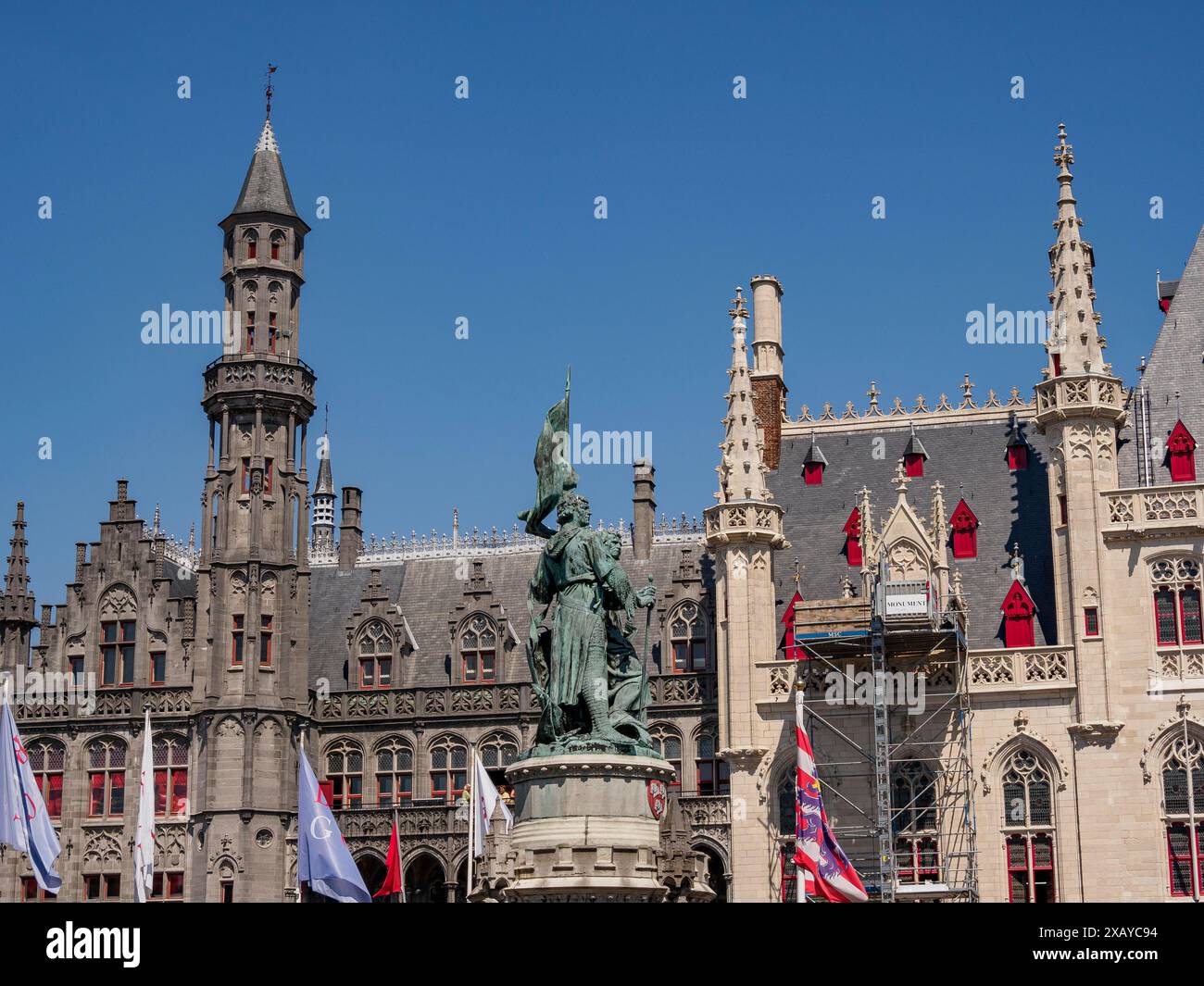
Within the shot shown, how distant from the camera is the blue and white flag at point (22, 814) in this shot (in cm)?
4278

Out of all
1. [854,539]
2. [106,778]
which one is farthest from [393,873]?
[854,539]

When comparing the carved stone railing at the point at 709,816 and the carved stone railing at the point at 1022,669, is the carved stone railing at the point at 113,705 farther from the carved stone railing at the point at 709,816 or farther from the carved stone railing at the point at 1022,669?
the carved stone railing at the point at 1022,669

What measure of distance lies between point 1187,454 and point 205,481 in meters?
27.6

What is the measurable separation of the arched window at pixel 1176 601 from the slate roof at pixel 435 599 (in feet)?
43.1

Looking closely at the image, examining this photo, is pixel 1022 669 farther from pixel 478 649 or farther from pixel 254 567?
pixel 254 567

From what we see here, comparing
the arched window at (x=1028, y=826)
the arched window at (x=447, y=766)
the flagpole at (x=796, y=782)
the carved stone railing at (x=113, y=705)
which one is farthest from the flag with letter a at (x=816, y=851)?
the carved stone railing at (x=113, y=705)

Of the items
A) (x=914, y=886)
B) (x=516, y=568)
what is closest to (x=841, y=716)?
(x=914, y=886)

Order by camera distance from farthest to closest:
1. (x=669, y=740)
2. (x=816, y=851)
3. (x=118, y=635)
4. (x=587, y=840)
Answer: (x=118, y=635) < (x=669, y=740) < (x=816, y=851) < (x=587, y=840)

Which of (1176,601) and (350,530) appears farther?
(350,530)

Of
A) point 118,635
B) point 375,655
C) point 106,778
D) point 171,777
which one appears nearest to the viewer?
point 171,777

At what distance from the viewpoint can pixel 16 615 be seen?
5503 centimetres

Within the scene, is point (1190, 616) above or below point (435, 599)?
below

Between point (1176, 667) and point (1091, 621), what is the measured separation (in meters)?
2.27
